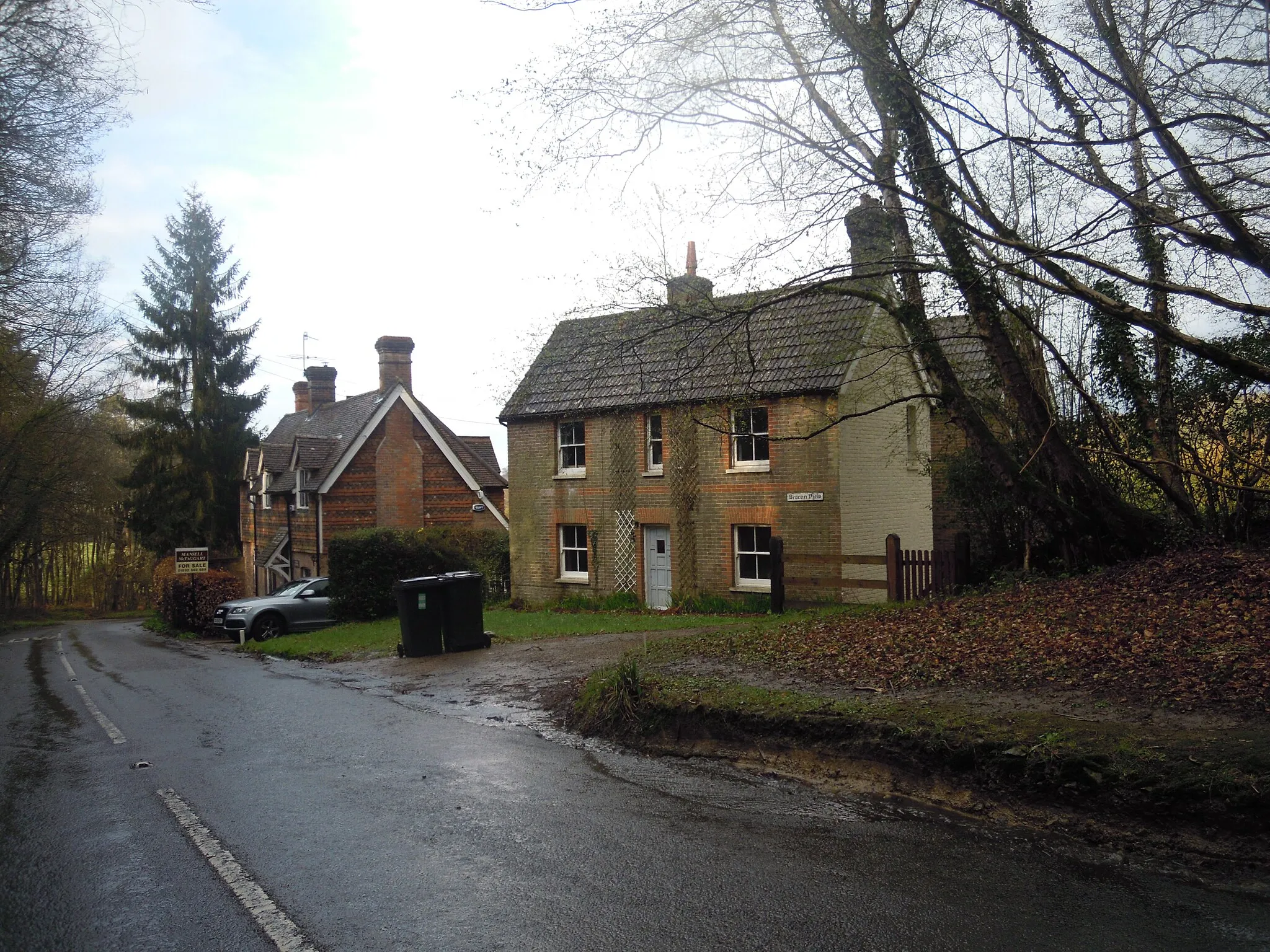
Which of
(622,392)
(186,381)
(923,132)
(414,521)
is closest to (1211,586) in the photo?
(923,132)

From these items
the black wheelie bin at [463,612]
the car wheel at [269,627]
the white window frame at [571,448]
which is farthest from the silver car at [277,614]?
the black wheelie bin at [463,612]

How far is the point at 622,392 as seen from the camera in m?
24.4

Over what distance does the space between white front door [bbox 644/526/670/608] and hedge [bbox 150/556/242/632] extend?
14726mm

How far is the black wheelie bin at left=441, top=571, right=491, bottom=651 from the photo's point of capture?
16.3 m

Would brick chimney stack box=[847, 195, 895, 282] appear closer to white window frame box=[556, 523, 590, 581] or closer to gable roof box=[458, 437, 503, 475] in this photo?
white window frame box=[556, 523, 590, 581]

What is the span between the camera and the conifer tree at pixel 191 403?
145 feet

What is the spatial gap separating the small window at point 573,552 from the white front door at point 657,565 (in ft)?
7.09

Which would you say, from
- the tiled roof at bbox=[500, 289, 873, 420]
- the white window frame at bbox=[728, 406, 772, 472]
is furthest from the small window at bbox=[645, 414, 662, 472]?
the white window frame at bbox=[728, 406, 772, 472]

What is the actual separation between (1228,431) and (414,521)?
2922 centimetres

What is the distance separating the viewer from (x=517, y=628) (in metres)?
19.9

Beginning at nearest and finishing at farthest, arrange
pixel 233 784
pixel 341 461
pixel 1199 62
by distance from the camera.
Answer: pixel 233 784
pixel 1199 62
pixel 341 461

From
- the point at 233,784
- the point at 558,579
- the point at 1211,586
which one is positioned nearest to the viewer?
the point at 233,784

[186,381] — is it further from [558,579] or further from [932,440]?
[932,440]

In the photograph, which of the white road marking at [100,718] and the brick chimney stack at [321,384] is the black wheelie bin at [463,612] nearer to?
the white road marking at [100,718]
